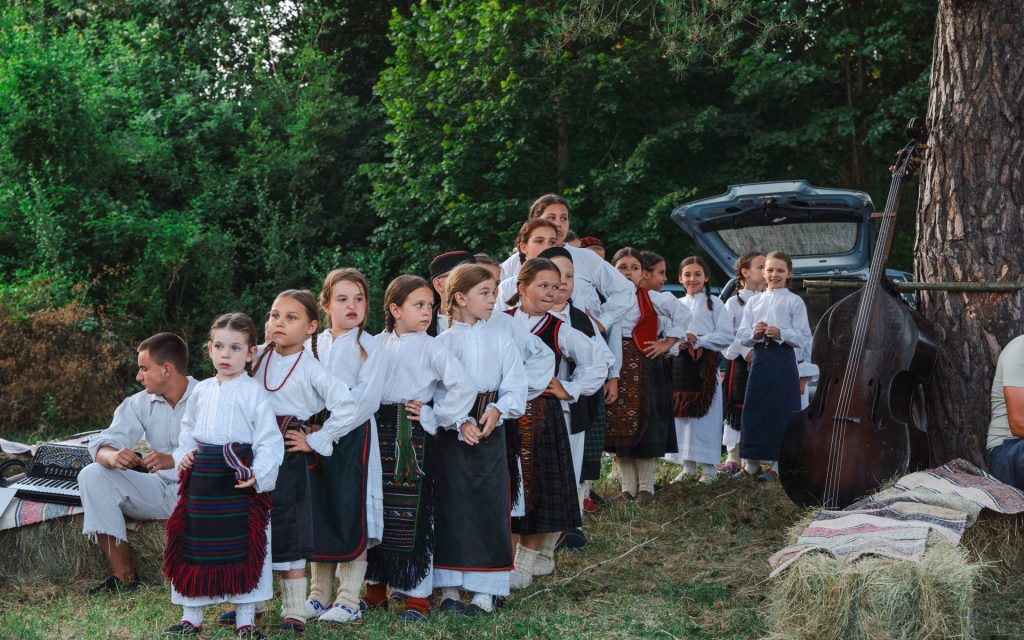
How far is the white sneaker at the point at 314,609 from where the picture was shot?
13.7 ft

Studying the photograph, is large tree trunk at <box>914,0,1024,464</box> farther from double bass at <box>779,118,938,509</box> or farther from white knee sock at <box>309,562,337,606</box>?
white knee sock at <box>309,562,337,606</box>

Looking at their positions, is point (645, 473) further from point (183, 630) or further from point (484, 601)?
point (183, 630)

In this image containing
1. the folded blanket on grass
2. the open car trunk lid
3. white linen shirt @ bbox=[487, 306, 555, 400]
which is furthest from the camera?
the open car trunk lid

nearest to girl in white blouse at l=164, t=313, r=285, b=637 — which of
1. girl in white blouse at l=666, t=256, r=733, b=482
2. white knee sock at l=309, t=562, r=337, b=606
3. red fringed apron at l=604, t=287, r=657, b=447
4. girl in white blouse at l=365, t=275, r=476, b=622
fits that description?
white knee sock at l=309, t=562, r=337, b=606

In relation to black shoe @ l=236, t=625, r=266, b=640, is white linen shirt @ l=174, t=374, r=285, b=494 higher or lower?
higher

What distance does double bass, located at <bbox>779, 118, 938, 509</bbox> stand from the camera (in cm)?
469

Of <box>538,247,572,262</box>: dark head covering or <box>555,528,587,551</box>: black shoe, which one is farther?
<box>555,528,587,551</box>: black shoe

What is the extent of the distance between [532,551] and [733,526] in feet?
4.96

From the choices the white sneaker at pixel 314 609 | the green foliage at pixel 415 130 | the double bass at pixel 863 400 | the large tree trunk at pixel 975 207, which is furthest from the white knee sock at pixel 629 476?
the green foliage at pixel 415 130

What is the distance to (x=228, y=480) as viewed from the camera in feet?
12.6

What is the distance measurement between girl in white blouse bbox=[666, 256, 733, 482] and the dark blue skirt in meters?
0.26

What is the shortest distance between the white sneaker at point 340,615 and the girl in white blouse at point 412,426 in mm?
184

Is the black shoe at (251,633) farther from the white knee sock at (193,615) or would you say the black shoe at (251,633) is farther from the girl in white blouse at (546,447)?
the girl in white blouse at (546,447)

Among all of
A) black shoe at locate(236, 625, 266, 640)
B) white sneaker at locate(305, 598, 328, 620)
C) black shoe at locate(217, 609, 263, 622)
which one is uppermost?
black shoe at locate(236, 625, 266, 640)
